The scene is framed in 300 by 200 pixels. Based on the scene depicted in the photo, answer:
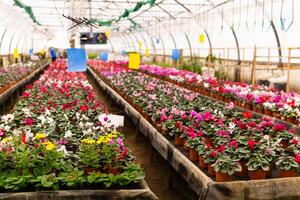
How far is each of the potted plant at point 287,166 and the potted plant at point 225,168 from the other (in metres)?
0.42

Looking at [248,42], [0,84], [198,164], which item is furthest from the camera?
[248,42]

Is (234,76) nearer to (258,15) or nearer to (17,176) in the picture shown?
(258,15)

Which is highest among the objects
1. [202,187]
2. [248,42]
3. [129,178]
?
[248,42]

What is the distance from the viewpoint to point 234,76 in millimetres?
15125

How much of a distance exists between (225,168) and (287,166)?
614mm

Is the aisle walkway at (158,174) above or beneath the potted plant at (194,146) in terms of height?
beneath

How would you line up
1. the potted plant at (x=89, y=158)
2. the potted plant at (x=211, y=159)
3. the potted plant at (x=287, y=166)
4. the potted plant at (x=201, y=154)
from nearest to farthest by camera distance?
the potted plant at (x=89, y=158)
the potted plant at (x=287, y=166)
the potted plant at (x=211, y=159)
the potted plant at (x=201, y=154)

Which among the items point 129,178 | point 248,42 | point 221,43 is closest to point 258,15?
point 248,42

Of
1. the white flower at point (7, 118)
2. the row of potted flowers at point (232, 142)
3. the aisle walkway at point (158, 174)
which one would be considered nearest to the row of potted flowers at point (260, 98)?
the row of potted flowers at point (232, 142)

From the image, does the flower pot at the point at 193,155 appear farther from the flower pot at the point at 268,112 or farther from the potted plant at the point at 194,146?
the flower pot at the point at 268,112

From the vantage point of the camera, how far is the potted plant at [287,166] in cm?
371

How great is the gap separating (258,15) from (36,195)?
13.2 metres

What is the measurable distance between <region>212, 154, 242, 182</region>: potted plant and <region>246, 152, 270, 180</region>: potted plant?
12cm

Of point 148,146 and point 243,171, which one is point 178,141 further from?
point 148,146
